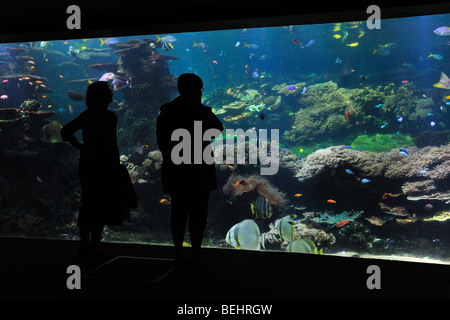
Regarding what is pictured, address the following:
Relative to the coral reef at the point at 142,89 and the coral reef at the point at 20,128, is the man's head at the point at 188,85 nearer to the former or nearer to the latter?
the coral reef at the point at 20,128

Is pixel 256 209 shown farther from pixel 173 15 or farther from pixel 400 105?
pixel 400 105

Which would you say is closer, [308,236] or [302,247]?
[302,247]

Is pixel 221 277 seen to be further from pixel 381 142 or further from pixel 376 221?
pixel 381 142

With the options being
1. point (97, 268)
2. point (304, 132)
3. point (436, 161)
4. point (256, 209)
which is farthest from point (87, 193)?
point (304, 132)

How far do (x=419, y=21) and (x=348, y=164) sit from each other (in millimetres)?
32014

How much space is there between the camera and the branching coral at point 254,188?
21.2 feet

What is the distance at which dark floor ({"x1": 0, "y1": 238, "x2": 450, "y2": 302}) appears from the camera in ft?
7.15

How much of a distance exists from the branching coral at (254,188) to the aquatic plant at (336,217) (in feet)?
3.15

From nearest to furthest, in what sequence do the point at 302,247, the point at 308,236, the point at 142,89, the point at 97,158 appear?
the point at 97,158, the point at 302,247, the point at 308,236, the point at 142,89

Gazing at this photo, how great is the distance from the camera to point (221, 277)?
100 inches

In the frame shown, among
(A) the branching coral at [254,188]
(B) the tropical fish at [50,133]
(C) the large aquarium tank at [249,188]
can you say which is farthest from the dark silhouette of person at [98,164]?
(B) the tropical fish at [50,133]

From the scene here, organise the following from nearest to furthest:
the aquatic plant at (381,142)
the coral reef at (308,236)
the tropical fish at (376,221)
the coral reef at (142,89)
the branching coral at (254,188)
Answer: the coral reef at (308,236)
the tropical fish at (376,221)
the branching coral at (254,188)
the coral reef at (142,89)
the aquatic plant at (381,142)

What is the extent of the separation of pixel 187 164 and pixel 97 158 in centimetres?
96

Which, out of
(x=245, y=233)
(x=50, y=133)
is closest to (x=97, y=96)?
(x=245, y=233)
